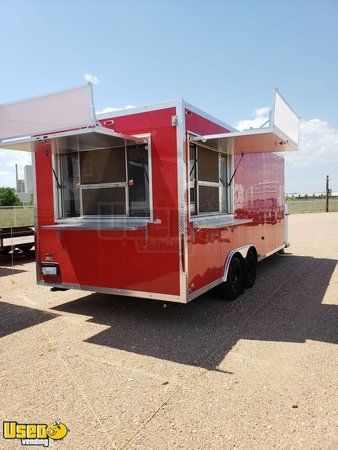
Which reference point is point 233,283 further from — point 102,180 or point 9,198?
point 9,198

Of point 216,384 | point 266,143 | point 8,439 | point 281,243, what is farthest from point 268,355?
point 281,243

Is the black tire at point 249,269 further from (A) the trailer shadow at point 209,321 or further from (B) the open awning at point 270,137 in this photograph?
(B) the open awning at point 270,137

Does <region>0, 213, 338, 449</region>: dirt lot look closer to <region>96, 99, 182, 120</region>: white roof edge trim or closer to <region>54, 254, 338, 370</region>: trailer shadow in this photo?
<region>54, 254, 338, 370</region>: trailer shadow

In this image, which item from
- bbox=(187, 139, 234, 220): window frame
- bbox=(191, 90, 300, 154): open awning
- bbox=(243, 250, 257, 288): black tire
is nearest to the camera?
bbox=(191, 90, 300, 154): open awning

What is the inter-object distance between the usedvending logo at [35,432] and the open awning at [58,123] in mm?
2719

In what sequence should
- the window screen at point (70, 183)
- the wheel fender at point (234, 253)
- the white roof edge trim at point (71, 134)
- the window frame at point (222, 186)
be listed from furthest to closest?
the wheel fender at point (234, 253) < the window screen at point (70, 183) < the window frame at point (222, 186) < the white roof edge trim at point (71, 134)

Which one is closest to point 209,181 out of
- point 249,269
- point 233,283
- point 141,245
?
point 141,245

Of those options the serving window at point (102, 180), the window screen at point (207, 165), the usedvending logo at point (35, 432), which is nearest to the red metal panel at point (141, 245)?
the serving window at point (102, 180)

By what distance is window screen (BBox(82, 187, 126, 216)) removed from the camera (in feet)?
17.1

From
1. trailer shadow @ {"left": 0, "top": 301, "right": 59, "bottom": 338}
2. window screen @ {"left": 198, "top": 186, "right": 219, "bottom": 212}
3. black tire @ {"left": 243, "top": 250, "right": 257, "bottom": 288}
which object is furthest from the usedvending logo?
black tire @ {"left": 243, "top": 250, "right": 257, "bottom": 288}

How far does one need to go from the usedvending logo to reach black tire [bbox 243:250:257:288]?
14.3 feet

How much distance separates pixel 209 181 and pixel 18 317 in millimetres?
3405

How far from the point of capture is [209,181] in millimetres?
5648

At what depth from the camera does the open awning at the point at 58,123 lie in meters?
Answer: 4.04
